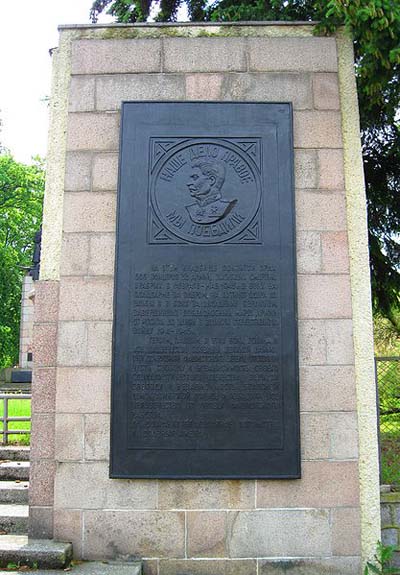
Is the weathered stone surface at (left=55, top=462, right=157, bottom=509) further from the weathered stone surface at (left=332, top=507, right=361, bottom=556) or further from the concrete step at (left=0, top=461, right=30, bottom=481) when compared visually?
the concrete step at (left=0, top=461, right=30, bottom=481)

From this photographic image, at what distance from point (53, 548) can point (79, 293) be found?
Answer: 182cm

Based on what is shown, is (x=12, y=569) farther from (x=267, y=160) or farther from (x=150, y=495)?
(x=267, y=160)

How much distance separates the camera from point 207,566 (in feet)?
13.2

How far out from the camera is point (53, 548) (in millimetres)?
3900

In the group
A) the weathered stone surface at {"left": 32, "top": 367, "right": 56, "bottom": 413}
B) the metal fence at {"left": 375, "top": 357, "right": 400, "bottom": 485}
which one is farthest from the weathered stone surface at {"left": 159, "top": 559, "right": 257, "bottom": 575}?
the metal fence at {"left": 375, "top": 357, "right": 400, "bottom": 485}

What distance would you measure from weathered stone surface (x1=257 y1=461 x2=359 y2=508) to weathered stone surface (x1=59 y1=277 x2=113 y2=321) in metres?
1.75

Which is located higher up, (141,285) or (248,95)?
(248,95)

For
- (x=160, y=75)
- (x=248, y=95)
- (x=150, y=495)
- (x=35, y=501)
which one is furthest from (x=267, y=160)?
(x=35, y=501)

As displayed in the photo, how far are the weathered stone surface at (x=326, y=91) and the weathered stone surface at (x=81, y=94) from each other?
1.82m

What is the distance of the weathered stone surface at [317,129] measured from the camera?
451 centimetres

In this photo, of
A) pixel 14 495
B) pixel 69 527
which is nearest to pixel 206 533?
pixel 69 527

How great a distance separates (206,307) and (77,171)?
1.51m

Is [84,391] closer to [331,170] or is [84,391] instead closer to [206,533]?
[206,533]

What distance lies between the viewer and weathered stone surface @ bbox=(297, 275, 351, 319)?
4.31 meters
